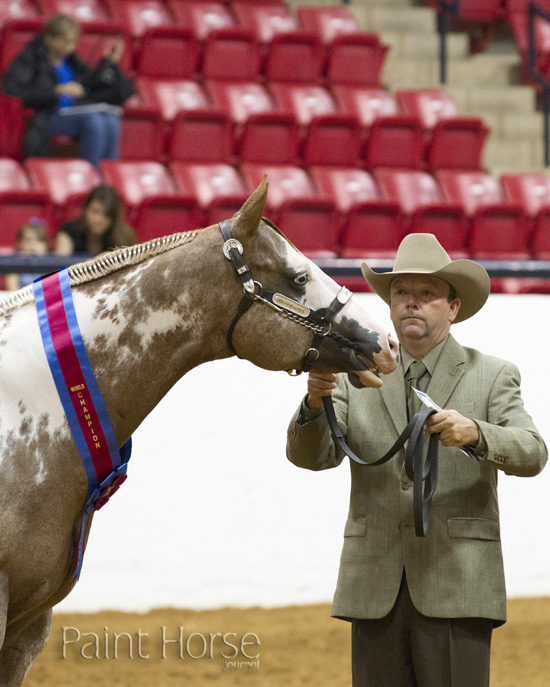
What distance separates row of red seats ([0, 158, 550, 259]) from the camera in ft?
21.8

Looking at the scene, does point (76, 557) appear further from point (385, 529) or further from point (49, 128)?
point (49, 128)

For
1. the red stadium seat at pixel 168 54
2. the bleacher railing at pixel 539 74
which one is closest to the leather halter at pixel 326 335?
the red stadium seat at pixel 168 54

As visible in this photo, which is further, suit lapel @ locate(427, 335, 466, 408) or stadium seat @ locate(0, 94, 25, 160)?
stadium seat @ locate(0, 94, 25, 160)

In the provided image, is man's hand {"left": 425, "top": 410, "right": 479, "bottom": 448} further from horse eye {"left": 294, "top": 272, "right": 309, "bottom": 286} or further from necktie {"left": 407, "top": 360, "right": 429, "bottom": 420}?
horse eye {"left": 294, "top": 272, "right": 309, "bottom": 286}

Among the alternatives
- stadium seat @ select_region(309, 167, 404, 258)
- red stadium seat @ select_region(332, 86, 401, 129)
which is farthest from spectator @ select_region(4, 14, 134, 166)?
red stadium seat @ select_region(332, 86, 401, 129)

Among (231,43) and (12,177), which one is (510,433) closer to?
(12,177)

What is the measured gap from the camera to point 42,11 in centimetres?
863

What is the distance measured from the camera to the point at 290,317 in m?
2.31

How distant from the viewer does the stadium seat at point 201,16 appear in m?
9.22

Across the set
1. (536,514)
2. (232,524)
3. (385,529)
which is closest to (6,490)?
(385,529)

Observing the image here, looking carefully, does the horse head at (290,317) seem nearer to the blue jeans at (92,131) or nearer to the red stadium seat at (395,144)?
the blue jeans at (92,131)

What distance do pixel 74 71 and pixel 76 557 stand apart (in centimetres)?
573

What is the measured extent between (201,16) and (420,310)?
7.29m

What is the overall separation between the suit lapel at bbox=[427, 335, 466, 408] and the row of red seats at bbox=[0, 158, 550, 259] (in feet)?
13.4
